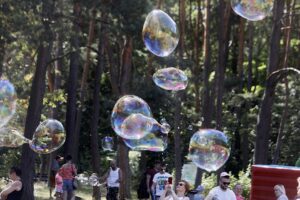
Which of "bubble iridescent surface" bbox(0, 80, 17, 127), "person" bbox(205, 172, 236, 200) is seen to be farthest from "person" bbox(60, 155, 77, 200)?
"person" bbox(205, 172, 236, 200)

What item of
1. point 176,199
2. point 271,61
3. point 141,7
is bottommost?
point 176,199

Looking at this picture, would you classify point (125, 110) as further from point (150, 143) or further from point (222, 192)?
point (222, 192)

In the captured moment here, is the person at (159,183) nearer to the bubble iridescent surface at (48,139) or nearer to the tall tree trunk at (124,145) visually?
the bubble iridescent surface at (48,139)

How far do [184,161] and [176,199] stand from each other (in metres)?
31.9

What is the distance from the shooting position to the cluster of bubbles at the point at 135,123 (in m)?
15.9

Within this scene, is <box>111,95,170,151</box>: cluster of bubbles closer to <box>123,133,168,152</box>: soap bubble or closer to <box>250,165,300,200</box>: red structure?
<box>123,133,168,152</box>: soap bubble

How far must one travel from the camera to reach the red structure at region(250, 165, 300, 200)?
13461mm

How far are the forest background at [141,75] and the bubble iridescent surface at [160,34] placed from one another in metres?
7.17

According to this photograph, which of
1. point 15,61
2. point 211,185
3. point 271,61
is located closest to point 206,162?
point 271,61

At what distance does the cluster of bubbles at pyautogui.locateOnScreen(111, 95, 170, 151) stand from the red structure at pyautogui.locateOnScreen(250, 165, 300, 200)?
276cm

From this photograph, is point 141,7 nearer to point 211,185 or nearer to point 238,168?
point 211,185

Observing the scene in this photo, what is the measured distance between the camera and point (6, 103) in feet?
50.3

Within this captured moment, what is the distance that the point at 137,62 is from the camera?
37.7 metres

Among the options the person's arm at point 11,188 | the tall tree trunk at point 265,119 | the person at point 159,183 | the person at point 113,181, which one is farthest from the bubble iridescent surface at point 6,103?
the tall tree trunk at point 265,119
